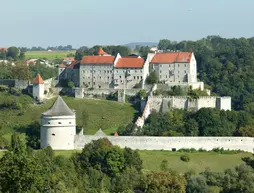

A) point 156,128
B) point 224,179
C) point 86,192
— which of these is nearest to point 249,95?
point 156,128

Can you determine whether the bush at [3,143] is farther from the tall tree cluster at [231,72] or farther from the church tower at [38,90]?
the tall tree cluster at [231,72]

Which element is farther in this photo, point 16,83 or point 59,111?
point 16,83

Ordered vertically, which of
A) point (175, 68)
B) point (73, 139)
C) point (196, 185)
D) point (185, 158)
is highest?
point (175, 68)

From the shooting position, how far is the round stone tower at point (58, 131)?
179 ft

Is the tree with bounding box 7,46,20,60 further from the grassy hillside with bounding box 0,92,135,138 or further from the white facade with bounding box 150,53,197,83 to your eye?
the grassy hillside with bounding box 0,92,135,138

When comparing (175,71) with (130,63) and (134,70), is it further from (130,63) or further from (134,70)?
(130,63)

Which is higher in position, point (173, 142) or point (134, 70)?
point (134, 70)

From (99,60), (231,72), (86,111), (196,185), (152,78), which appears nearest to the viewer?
(196,185)

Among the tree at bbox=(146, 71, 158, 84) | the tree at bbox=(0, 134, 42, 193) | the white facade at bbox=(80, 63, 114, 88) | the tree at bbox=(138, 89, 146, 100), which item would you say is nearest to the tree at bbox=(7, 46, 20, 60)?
the white facade at bbox=(80, 63, 114, 88)

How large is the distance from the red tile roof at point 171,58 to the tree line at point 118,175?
17477 millimetres

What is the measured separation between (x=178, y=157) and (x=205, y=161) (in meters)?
1.80

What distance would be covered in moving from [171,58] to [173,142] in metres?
15.4

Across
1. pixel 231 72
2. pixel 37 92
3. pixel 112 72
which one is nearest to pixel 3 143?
pixel 37 92

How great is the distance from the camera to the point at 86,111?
210 ft
